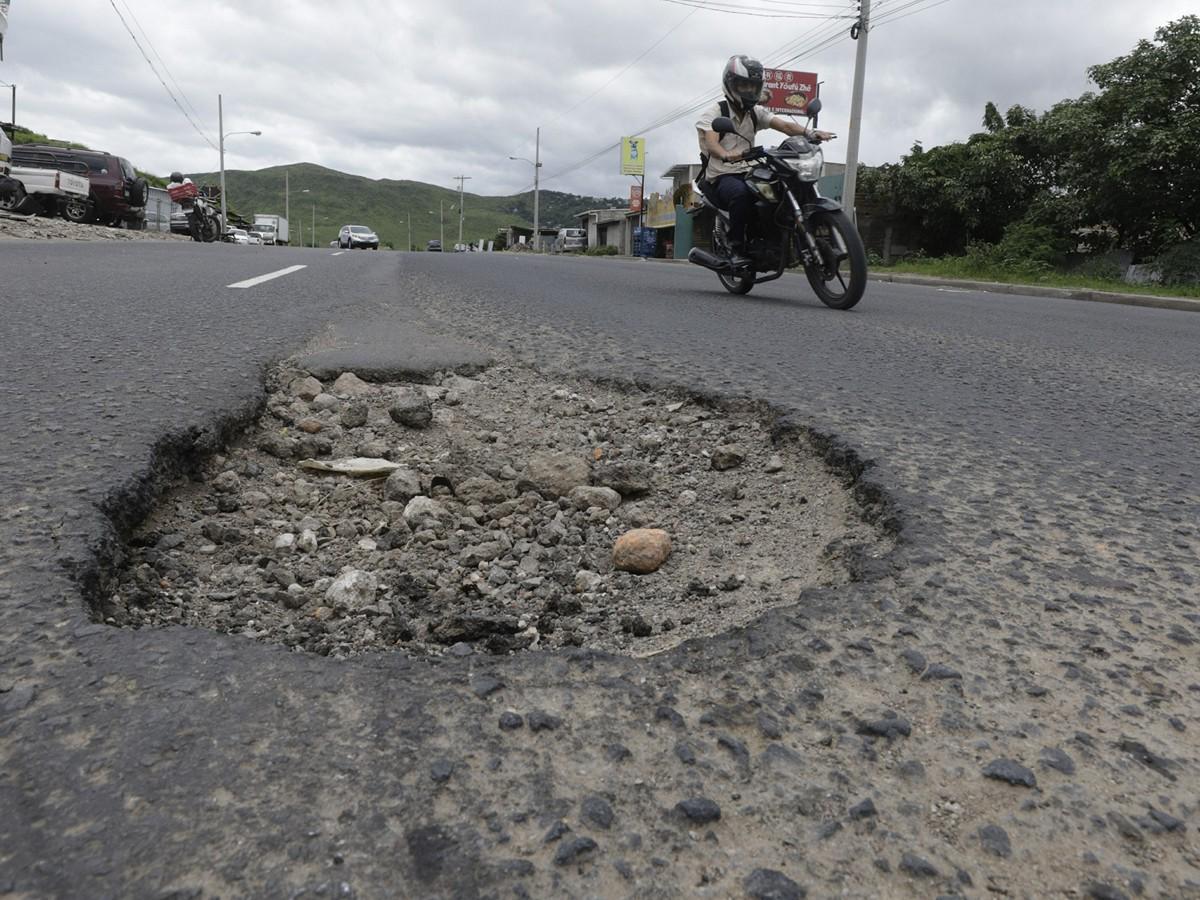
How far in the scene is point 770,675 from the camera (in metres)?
1.14

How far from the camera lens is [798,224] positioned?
18.1ft

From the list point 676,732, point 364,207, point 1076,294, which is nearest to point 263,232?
point 1076,294

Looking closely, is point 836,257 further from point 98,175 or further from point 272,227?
point 272,227

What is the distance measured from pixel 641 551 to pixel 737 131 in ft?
15.7

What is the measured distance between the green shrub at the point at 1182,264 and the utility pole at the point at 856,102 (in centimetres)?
557

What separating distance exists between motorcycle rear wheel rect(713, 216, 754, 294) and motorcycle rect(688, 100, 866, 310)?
2 cm

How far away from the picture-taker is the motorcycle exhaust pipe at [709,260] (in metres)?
6.29

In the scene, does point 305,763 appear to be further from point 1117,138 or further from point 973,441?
point 1117,138

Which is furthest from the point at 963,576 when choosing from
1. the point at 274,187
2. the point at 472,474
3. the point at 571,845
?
the point at 274,187

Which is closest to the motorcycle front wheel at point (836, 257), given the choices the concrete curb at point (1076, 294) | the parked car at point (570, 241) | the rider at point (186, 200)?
the concrete curb at point (1076, 294)

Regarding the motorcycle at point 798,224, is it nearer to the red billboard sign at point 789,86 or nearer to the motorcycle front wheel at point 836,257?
the motorcycle front wheel at point 836,257

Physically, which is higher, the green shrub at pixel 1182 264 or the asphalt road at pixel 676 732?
the green shrub at pixel 1182 264

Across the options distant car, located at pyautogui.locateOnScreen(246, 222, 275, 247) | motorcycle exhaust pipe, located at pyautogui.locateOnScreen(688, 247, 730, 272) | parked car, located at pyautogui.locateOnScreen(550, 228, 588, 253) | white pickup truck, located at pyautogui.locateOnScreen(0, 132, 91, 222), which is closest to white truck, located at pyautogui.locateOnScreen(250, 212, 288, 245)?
distant car, located at pyautogui.locateOnScreen(246, 222, 275, 247)

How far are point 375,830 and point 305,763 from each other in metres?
0.14
